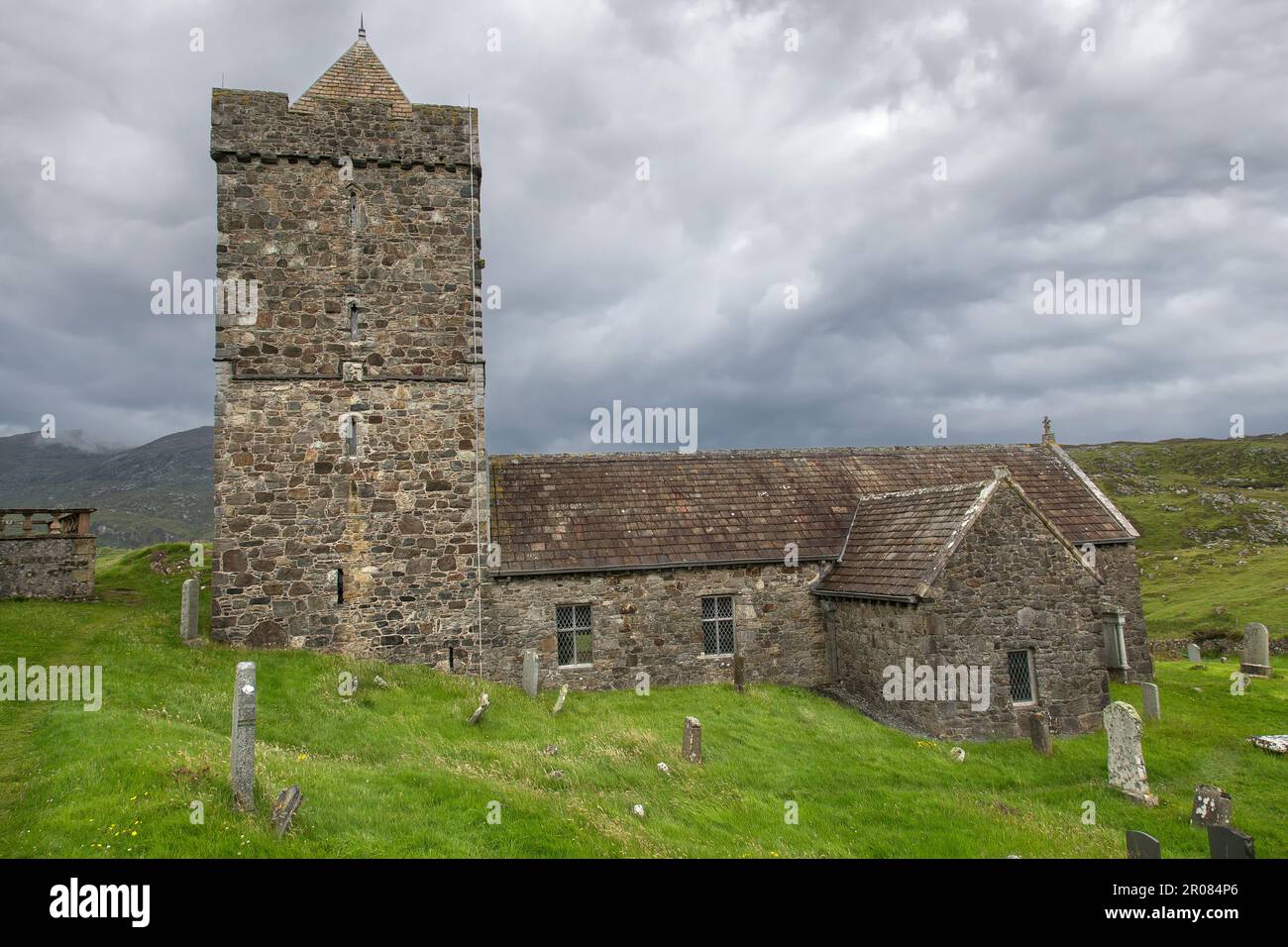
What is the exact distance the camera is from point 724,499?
22.5m

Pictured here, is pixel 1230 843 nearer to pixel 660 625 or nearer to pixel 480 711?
pixel 480 711

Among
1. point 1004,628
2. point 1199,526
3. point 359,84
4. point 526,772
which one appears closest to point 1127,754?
point 1004,628

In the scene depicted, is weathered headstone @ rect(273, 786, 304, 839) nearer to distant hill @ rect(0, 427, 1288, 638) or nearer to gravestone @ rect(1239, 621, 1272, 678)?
gravestone @ rect(1239, 621, 1272, 678)

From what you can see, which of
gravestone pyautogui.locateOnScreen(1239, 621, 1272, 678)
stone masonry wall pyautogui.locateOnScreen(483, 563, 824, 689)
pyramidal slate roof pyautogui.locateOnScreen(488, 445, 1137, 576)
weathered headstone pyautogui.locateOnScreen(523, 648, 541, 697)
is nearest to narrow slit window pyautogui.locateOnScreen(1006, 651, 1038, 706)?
pyramidal slate roof pyautogui.locateOnScreen(488, 445, 1137, 576)

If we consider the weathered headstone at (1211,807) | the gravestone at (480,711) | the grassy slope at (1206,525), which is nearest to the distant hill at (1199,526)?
the grassy slope at (1206,525)

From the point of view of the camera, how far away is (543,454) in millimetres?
22812

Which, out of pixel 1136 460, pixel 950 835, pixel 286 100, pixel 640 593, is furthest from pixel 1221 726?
pixel 1136 460

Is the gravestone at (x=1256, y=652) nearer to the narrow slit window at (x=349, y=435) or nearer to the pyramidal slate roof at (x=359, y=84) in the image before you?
the narrow slit window at (x=349, y=435)

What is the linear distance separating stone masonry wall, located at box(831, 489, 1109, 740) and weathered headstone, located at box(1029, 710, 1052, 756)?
698mm

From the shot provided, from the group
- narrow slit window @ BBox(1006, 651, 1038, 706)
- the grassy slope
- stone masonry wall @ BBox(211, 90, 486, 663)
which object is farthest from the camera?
the grassy slope

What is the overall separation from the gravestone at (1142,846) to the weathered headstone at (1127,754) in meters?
4.19

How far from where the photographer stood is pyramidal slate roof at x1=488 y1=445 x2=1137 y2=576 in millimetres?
19938

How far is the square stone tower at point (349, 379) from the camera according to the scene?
17.3m

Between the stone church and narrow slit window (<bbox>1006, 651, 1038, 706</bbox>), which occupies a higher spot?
the stone church
